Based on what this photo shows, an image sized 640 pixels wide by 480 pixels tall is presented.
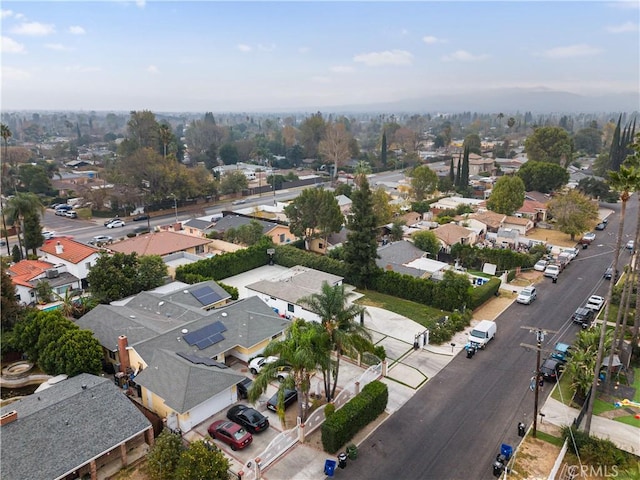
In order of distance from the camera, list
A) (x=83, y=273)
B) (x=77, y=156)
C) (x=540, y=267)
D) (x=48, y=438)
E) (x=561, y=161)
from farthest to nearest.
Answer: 1. (x=77, y=156)
2. (x=561, y=161)
3. (x=540, y=267)
4. (x=83, y=273)
5. (x=48, y=438)

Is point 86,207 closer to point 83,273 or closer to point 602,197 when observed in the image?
point 83,273

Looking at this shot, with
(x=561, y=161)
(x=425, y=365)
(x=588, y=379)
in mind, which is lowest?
(x=425, y=365)

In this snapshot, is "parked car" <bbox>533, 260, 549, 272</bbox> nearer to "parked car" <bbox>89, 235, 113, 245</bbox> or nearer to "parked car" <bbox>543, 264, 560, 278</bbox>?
"parked car" <bbox>543, 264, 560, 278</bbox>

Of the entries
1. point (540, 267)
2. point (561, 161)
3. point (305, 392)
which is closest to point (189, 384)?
point (305, 392)

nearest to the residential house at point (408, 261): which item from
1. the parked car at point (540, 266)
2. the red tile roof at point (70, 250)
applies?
the parked car at point (540, 266)

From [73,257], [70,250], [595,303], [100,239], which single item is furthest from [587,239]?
[100,239]

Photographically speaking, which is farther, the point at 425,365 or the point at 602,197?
the point at 602,197

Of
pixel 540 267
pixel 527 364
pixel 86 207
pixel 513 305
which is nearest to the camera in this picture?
pixel 527 364
